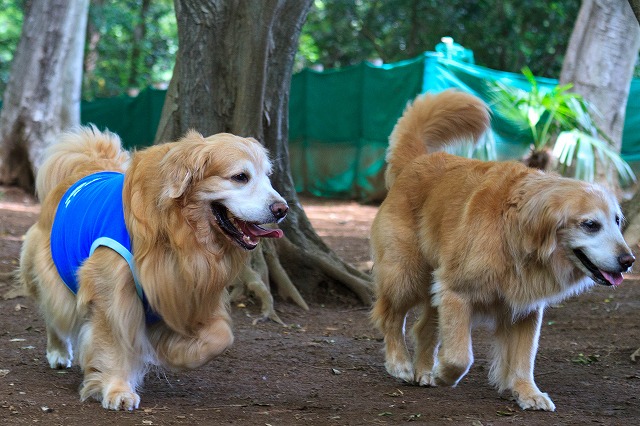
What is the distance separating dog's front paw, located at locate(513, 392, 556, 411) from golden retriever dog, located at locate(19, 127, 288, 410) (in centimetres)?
165

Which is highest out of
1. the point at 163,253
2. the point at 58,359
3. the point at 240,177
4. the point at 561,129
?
the point at 561,129

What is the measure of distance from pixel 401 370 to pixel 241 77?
289cm

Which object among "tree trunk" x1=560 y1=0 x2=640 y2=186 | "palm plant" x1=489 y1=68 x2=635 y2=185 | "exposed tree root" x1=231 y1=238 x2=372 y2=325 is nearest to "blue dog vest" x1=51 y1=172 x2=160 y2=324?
"exposed tree root" x1=231 y1=238 x2=372 y2=325

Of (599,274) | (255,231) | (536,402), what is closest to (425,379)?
(536,402)

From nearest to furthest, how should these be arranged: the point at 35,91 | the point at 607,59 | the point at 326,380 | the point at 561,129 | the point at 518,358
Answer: the point at 518,358 → the point at 326,380 → the point at 561,129 → the point at 607,59 → the point at 35,91

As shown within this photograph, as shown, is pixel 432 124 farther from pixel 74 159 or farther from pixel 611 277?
pixel 74 159

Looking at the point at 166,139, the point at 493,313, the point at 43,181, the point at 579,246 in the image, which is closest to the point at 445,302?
the point at 493,313

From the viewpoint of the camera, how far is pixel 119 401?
14.0 feet

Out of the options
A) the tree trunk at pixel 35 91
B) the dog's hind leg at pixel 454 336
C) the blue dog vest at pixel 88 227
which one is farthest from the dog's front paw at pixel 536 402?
the tree trunk at pixel 35 91

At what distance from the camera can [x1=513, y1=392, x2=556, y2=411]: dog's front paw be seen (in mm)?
4598

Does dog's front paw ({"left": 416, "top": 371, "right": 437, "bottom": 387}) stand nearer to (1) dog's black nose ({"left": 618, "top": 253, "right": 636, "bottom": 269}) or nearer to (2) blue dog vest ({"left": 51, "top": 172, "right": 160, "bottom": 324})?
(1) dog's black nose ({"left": 618, "top": 253, "right": 636, "bottom": 269})

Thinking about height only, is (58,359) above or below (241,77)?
below

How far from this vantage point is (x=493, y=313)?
16.2 feet

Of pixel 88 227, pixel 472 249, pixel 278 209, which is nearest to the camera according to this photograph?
pixel 278 209
